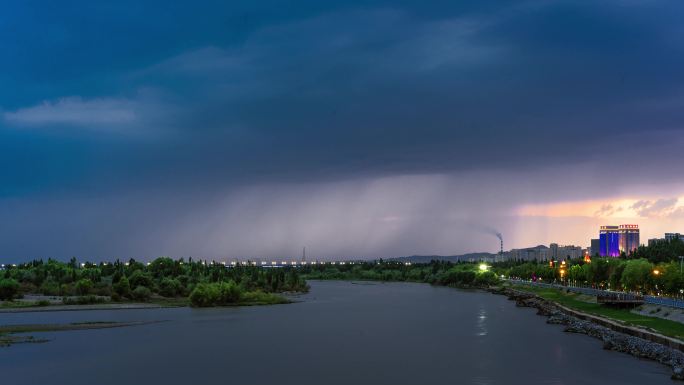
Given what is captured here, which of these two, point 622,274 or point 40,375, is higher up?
point 622,274

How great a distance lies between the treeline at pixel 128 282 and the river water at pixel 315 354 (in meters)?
21.1

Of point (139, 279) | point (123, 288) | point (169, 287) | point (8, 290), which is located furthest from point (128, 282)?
point (8, 290)

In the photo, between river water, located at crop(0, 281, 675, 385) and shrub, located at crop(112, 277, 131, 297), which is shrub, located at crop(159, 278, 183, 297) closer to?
shrub, located at crop(112, 277, 131, 297)

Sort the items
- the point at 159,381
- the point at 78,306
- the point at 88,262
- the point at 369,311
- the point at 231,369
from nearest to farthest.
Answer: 1. the point at 159,381
2. the point at 231,369
3. the point at 78,306
4. the point at 369,311
5. the point at 88,262

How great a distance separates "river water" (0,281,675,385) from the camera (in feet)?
152

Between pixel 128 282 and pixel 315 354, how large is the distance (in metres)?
64.6

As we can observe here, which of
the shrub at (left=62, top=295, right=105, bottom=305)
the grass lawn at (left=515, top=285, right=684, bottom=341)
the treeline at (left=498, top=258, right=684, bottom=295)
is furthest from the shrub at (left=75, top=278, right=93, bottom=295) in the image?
the treeline at (left=498, top=258, right=684, bottom=295)

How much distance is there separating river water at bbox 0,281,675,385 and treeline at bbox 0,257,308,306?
69.4ft

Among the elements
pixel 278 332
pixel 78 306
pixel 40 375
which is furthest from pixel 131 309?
pixel 40 375

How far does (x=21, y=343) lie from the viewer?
5947 cm

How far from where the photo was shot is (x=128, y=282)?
112 m

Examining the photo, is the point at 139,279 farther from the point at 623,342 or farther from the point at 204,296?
the point at 623,342

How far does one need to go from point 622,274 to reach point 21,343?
3419 inches

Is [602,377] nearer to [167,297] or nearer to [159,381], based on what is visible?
[159,381]
